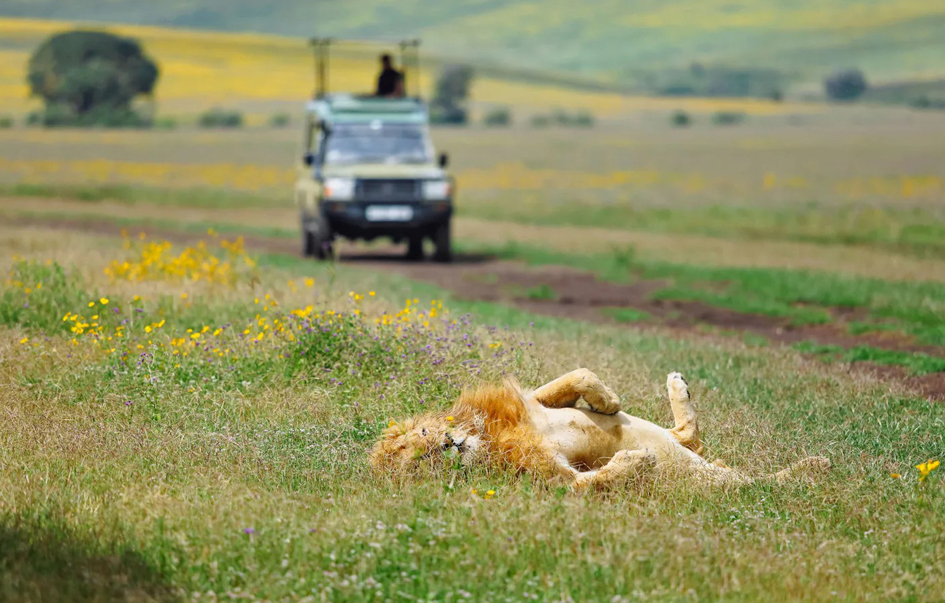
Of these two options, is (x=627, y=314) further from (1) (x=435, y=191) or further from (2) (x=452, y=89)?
(2) (x=452, y=89)

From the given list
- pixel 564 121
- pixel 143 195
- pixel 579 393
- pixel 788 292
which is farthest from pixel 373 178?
pixel 564 121

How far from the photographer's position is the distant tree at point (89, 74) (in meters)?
92.6

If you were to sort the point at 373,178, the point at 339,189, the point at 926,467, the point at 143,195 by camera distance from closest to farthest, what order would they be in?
the point at 926,467 < the point at 339,189 < the point at 373,178 < the point at 143,195

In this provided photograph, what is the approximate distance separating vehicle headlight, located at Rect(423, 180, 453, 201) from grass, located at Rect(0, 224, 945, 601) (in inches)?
428

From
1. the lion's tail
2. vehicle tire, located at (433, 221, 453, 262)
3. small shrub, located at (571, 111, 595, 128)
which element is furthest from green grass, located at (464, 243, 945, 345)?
small shrub, located at (571, 111, 595, 128)

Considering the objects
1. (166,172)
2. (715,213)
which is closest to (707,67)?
(166,172)

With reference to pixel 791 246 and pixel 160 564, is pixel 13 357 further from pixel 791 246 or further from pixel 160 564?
pixel 791 246

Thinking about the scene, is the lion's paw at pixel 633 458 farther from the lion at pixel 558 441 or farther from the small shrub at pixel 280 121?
the small shrub at pixel 280 121

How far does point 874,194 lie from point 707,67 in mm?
136787

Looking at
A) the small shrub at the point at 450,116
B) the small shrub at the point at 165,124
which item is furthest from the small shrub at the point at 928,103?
the small shrub at the point at 165,124

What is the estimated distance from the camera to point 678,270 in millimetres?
18109

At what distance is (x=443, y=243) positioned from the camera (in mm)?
20156

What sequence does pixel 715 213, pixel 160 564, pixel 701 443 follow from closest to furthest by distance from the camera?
pixel 160 564 → pixel 701 443 → pixel 715 213

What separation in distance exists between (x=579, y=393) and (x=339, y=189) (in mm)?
14018
